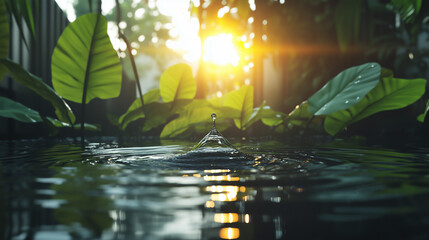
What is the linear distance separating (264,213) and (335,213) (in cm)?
9

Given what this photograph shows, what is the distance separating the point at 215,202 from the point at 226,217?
0.25 feet

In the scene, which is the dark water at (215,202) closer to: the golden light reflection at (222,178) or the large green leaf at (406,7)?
the golden light reflection at (222,178)

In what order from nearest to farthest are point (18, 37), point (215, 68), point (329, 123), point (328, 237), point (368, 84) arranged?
point (328, 237)
point (368, 84)
point (329, 123)
point (18, 37)
point (215, 68)

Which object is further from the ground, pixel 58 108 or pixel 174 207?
pixel 58 108

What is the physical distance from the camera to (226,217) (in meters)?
0.42

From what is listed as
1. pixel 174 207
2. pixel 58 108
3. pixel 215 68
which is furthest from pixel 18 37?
pixel 215 68

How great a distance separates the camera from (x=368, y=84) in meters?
1.41

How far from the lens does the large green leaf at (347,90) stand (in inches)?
55.0

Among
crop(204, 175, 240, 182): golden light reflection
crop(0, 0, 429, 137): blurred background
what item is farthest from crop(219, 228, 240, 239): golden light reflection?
crop(0, 0, 429, 137): blurred background

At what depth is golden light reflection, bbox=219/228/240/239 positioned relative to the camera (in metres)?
0.36

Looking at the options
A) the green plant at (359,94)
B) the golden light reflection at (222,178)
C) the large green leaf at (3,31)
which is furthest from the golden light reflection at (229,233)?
the large green leaf at (3,31)

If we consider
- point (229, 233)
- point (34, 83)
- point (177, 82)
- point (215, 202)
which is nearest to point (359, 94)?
point (177, 82)

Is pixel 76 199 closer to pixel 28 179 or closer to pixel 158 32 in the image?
pixel 28 179

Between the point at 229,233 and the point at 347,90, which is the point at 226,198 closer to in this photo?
the point at 229,233
